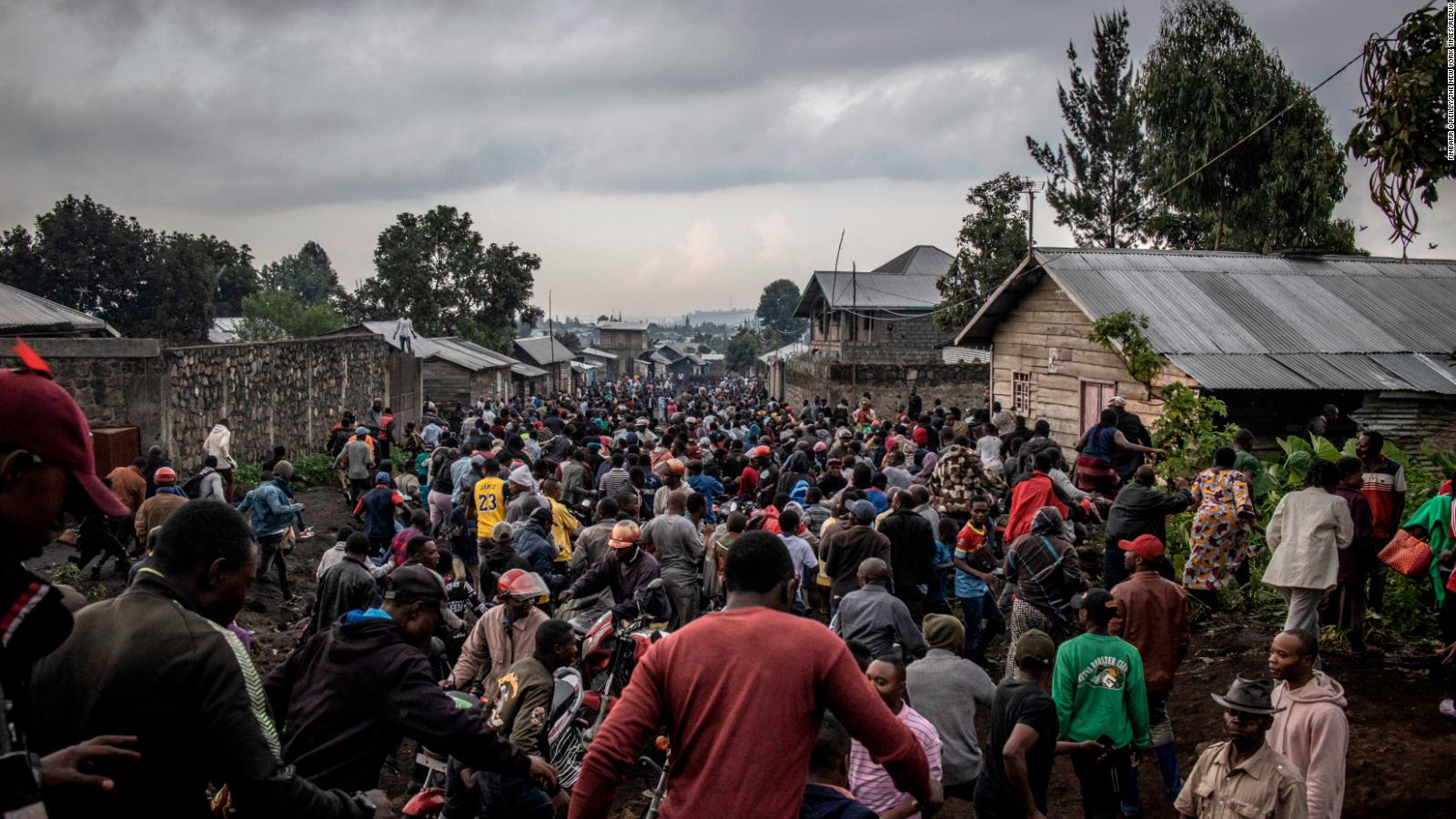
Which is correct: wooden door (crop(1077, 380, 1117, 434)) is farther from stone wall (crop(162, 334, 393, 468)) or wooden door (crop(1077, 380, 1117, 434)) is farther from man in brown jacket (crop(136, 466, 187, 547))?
stone wall (crop(162, 334, 393, 468))

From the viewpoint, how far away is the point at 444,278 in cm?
5069

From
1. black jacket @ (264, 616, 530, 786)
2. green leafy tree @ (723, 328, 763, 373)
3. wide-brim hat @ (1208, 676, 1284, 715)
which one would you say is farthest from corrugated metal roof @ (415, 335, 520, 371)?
green leafy tree @ (723, 328, 763, 373)

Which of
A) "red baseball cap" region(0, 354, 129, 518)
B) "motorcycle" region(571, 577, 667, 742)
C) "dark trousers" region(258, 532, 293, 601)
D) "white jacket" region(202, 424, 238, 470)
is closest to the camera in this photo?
"red baseball cap" region(0, 354, 129, 518)

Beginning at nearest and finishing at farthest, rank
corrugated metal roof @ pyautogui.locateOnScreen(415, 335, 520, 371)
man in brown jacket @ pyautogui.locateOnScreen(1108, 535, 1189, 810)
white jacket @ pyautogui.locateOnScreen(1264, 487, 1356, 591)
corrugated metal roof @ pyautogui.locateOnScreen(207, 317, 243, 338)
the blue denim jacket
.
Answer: man in brown jacket @ pyautogui.locateOnScreen(1108, 535, 1189, 810), white jacket @ pyautogui.locateOnScreen(1264, 487, 1356, 591), the blue denim jacket, corrugated metal roof @ pyautogui.locateOnScreen(415, 335, 520, 371), corrugated metal roof @ pyautogui.locateOnScreen(207, 317, 243, 338)

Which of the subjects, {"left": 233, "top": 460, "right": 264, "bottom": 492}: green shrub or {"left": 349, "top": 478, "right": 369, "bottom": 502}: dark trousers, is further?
{"left": 233, "top": 460, "right": 264, "bottom": 492}: green shrub

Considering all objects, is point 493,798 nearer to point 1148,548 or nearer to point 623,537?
point 623,537

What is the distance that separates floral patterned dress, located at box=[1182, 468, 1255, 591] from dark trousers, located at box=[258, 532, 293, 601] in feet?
32.6

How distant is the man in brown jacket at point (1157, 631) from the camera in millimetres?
6691

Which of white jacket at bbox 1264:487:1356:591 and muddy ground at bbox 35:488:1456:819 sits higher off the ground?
white jacket at bbox 1264:487:1356:591

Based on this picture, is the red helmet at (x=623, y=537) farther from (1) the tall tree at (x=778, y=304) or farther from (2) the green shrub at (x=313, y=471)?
(1) the tall tree at (x=778, y=304)

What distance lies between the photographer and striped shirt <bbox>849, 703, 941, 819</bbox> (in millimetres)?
4797

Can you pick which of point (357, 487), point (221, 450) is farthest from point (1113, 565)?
point (221, 450)

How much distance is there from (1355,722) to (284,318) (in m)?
62.6

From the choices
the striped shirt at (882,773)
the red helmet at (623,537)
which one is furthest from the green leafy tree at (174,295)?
the striped shirt at (882,773)
